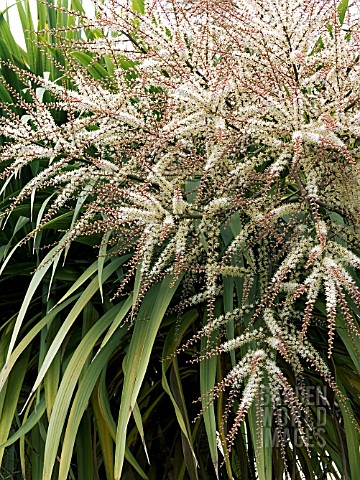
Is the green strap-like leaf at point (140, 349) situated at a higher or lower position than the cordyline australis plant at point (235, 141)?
→ lower

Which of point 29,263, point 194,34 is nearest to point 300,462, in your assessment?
point 29,263

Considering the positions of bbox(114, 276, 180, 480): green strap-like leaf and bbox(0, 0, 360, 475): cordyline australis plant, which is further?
bbox(114, 276, 180, 480): green strap-like leaf

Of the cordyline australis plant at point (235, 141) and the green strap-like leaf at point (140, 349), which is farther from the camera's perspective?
the green strap-like leaf at point (140, 349)

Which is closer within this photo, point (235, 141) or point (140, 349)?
point (235, 141)

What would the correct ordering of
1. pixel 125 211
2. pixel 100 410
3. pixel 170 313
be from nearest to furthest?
pixel 125 211
pixel 100 410
pixel 170 313

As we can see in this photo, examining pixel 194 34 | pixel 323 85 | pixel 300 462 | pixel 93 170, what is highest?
pixel 194 34

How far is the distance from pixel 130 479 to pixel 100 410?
0.34 m

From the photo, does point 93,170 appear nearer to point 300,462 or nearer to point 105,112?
point 105,112

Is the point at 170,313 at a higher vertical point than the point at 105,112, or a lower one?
lower

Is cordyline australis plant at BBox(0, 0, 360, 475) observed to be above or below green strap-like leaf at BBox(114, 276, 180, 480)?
above

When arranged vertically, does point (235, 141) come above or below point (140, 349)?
above

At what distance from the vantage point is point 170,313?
69.8 inches

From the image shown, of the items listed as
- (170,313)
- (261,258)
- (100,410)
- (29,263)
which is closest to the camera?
(261,258)

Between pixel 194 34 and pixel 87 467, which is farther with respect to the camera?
pixel 87 467
